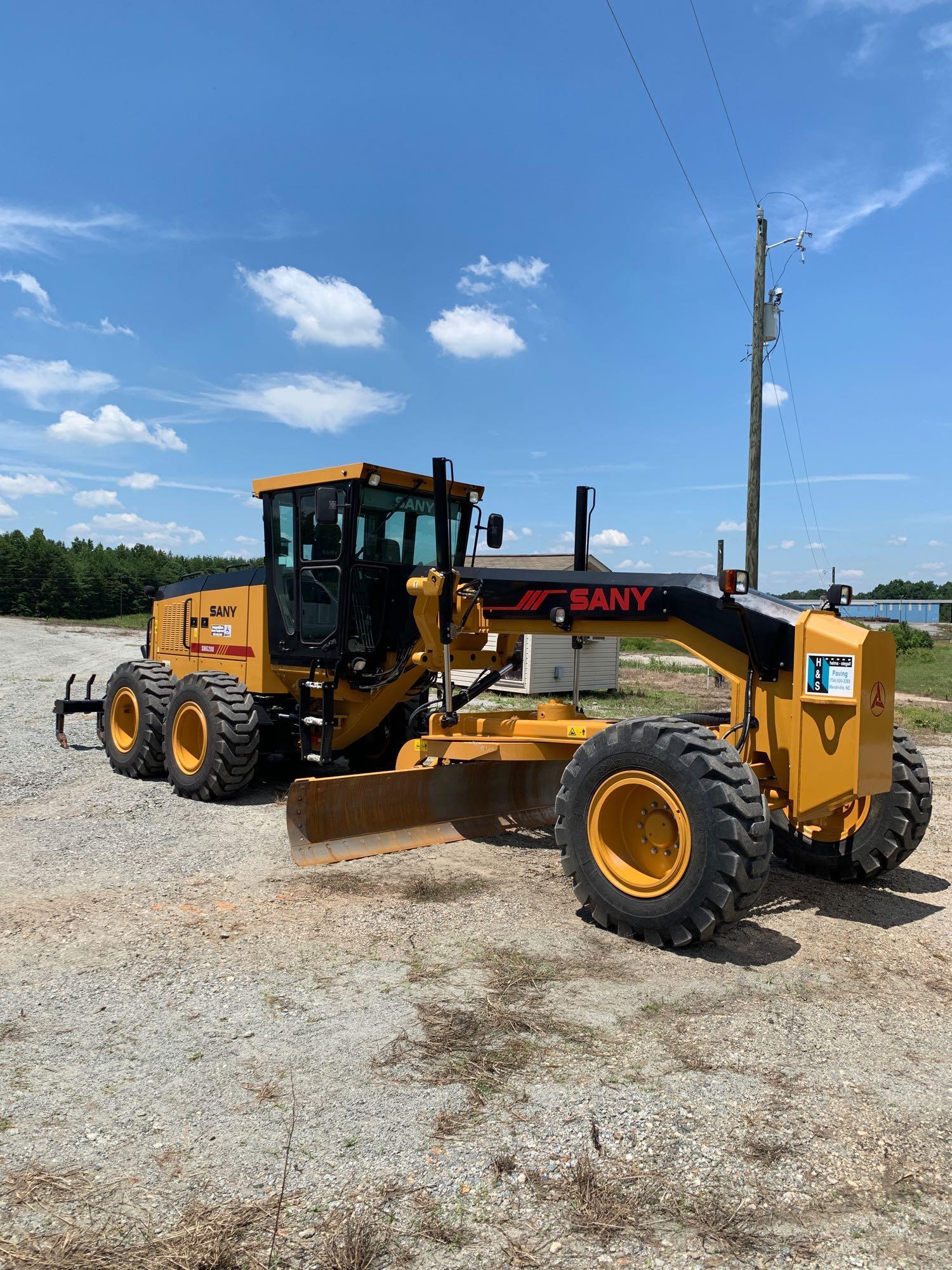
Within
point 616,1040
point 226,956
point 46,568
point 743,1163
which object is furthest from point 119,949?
point 46,568

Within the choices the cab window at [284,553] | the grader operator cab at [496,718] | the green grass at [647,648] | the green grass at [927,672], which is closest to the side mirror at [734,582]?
the grader operator cab at [496,718]

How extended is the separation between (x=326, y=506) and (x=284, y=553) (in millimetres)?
1565

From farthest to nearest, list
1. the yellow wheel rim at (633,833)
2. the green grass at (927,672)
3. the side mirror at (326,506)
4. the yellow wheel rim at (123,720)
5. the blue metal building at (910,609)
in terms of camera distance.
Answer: the blue metal building at (910,609)
the green grass at (927,672)
the yellow wheel rim at (123,720)
the side mirror at (326,506)
the yellow wheel rim at (633,833)

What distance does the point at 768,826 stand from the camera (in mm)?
4590

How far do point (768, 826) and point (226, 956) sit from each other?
2829 mm

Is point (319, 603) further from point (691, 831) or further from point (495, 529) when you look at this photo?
point (691, 831)

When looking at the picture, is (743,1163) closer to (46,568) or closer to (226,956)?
(226,956)

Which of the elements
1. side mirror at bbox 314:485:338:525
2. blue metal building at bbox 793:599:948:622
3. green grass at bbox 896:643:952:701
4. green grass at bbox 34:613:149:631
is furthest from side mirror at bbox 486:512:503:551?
blue metal building at bbox 793:599:948:622

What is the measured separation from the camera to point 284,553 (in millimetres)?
8859

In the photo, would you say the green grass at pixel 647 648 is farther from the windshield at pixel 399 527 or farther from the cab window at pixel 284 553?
the cab window at pixel 284 553

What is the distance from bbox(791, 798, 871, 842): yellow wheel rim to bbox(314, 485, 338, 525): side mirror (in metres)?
4.16

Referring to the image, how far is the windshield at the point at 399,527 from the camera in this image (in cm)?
820

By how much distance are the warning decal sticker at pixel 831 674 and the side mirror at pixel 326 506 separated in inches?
156

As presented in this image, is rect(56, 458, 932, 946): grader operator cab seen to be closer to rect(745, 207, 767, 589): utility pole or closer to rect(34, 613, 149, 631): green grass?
rect(745, 207, 767, 589): utility pole
